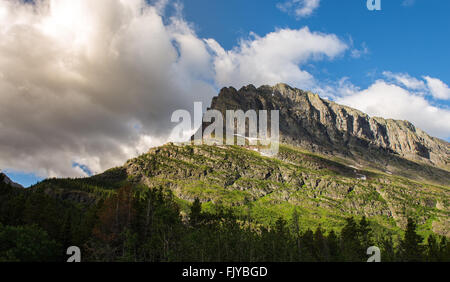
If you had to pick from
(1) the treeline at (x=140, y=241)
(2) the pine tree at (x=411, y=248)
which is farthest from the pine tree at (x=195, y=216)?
(2) the pine tree at (x=411, y=248)

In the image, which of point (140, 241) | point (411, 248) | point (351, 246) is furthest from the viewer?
point (411, 248)

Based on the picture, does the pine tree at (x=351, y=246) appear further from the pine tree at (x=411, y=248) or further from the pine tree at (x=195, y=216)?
the pine tree at (x=195, y=216)

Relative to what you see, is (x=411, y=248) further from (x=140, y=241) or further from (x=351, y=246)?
(x=140, y=241)

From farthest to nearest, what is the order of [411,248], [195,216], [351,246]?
[195,216]
[411,248]
[351,246]

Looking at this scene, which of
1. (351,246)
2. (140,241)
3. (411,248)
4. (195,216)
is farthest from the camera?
(195,216)

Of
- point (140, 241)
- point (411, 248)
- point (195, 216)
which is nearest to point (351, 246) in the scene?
point (411, 248)

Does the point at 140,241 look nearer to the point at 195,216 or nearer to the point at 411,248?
the point at 195,216

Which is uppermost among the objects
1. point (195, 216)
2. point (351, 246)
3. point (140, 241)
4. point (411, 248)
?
point (195, 216)

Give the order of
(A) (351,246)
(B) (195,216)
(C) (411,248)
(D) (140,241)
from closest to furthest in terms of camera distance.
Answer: (D) (140,241)
(A) (351,246)
(C) (411,248)
(B) (195,216)

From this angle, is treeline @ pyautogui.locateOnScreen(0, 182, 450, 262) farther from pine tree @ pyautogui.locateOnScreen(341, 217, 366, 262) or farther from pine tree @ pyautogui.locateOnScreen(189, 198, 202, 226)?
pine tree @ pyautogui.locateOnScreen(189, 198, 202, 226)

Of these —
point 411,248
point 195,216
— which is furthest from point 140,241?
point 411,248

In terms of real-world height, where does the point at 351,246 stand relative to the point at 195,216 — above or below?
below

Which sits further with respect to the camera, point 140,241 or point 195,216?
point 195,216
